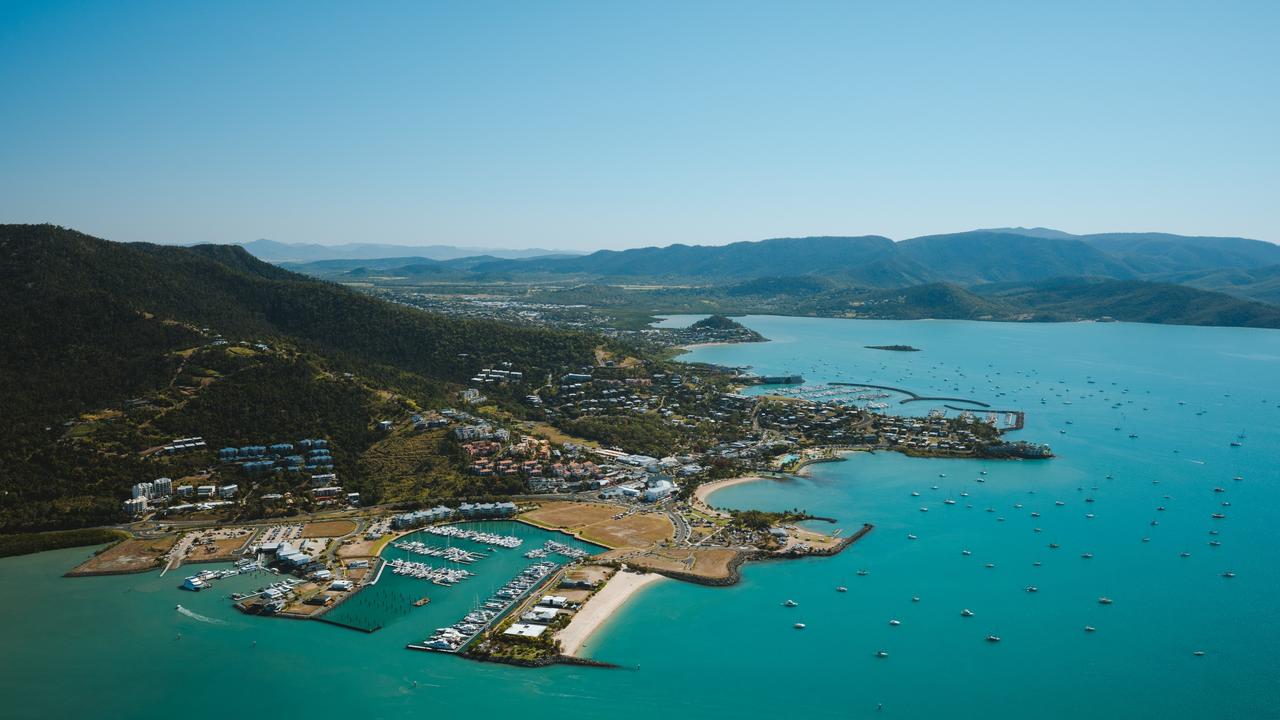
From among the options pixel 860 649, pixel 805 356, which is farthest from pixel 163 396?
pixel 805 356

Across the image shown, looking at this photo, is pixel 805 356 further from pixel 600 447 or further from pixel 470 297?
pixel 470 297

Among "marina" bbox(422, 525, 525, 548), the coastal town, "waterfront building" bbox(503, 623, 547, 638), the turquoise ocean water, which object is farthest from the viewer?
"marina" bbox(422, 525, 525, 548)

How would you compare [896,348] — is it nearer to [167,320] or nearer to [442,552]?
[167,320]

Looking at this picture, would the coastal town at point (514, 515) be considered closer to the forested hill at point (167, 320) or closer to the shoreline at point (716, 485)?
the shoreline at point (716, 485)

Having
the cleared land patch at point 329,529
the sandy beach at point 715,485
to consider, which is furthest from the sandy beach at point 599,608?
the cleared land patch at point 329,529

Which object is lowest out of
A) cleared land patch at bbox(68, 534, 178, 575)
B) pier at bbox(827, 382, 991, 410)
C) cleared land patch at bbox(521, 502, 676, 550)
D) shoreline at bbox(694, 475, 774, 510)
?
cleared land patch at bbox(68, 534, 178, 575)

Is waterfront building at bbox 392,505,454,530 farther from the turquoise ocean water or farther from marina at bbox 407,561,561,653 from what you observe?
marina at bbox 407,561,561,653

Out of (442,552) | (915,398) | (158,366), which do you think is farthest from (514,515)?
(915,398)

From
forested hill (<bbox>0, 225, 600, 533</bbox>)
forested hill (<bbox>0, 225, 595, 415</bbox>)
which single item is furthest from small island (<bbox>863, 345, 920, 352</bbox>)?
forested hill (<bbox>0, 225, 600, 533</bbox>)
